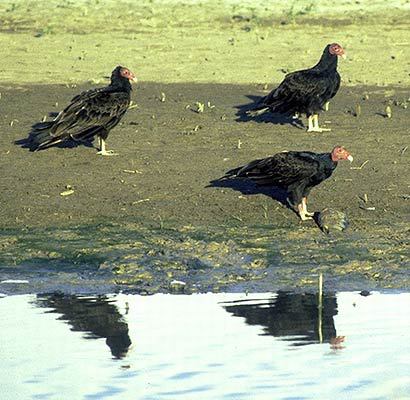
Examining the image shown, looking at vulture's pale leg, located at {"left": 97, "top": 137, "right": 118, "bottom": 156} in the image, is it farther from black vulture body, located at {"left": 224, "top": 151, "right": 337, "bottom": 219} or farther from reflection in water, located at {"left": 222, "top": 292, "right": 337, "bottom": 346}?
reflection in water, located at {"left": 222, "top": 292, "right": 337, "bottom": 346}

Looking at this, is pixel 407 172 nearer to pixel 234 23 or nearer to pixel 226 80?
pixel 226 80

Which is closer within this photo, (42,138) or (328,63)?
(42,138)

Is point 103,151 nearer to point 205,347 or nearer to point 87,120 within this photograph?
point 87,120

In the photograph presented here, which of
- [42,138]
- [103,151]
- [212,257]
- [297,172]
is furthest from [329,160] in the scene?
[42,138]

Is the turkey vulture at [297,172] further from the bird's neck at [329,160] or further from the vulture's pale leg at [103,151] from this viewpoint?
the vulture's pale leg at [103,151]

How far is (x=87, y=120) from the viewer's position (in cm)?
1675

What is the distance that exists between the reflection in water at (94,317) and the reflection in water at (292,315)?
921 mm

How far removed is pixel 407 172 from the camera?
1628cm

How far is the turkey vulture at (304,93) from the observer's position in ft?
58.2

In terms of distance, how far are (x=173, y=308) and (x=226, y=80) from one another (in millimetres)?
9978

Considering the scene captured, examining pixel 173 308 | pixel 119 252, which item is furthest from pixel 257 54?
pixel 173 308

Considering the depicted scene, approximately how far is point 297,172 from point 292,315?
9.48ft

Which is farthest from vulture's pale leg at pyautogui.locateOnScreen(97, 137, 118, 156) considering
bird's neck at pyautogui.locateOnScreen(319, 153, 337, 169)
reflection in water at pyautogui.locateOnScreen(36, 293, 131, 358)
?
reflection in water at pyautogui.locateOnScreen(36, 293, 131, 358)

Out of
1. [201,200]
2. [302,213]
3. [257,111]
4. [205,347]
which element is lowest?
[205,347]
